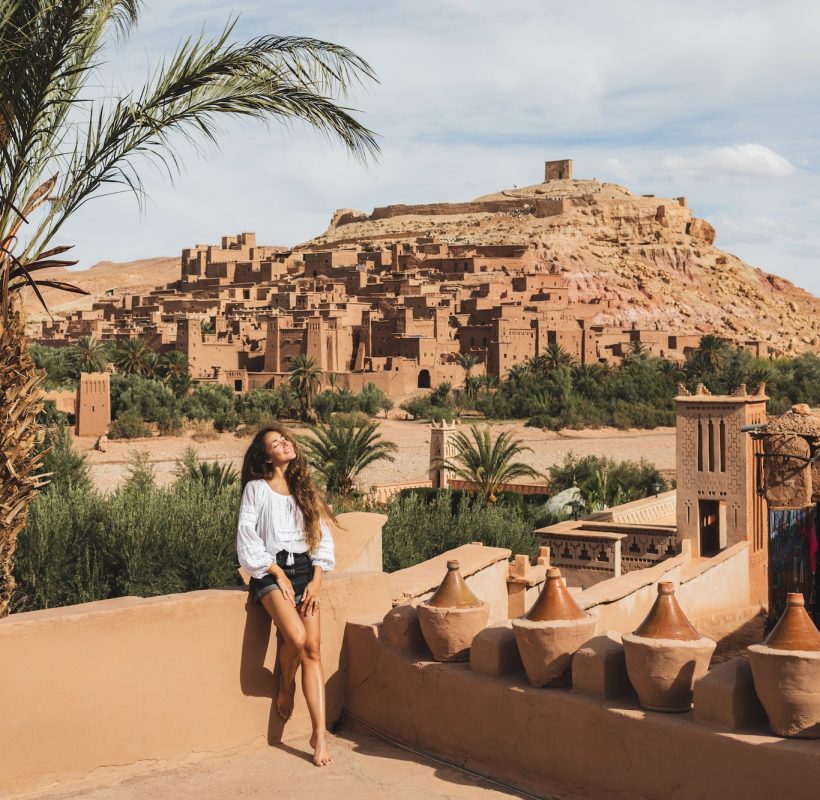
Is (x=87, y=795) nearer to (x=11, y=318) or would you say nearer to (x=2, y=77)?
(x=11, y=318)

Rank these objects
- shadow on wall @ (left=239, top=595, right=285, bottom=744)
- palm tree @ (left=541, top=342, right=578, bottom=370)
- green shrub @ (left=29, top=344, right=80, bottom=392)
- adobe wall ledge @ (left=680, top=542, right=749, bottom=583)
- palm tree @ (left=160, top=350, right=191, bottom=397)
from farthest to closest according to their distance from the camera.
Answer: palm tree @ (left=541, top=342, right=578, bottom=370) < green shrub @ (left=29, top=344, right=80, bottom=392) < palm tree @ (left=160, top=350, right=191, bottom=397) < adobe wall ledge @ (left=680, top=542, right=749, bottom=583) < shadow on wall @ (left=239, top=595, right=285, bottom=744)

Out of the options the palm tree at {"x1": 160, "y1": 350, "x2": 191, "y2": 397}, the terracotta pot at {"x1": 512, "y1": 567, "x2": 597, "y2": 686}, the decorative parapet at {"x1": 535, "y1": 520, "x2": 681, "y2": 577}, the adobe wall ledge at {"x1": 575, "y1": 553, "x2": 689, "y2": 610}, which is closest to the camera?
Result: the terracotta pot at {"x1": 512, "y1": 567, "x2": 597, "y2": 686}

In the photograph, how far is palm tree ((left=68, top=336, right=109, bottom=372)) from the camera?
38.5 meters

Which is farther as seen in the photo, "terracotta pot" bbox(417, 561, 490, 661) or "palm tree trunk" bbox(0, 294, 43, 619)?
"palm tree trunk" bbox(0, 294, 43, 619)

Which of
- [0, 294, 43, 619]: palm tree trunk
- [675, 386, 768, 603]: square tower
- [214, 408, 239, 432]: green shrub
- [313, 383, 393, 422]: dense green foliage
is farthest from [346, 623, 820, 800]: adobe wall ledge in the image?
[313, 383, 393, 422]: dense green foliage

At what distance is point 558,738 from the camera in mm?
3074

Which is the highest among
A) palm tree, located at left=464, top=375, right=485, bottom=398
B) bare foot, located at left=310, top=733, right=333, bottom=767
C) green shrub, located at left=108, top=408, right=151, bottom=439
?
palm tree, located at left=464, top=375, right=485, bottom=398

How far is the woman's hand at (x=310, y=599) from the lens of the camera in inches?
136

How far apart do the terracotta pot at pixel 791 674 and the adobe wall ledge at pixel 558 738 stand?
0.06 m

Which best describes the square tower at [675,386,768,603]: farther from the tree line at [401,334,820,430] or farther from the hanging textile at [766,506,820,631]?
the tree line at [401,334,820,430]

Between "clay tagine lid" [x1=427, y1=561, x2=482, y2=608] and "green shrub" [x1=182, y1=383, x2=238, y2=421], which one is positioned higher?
"green shrub" [x1=182, y1=383, x2=238, y2=421]

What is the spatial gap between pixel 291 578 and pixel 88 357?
121 feet

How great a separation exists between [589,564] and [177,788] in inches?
355

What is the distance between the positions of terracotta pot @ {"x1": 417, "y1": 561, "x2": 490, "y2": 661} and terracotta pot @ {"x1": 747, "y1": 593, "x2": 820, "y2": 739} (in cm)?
99
